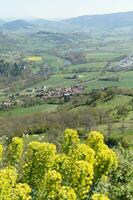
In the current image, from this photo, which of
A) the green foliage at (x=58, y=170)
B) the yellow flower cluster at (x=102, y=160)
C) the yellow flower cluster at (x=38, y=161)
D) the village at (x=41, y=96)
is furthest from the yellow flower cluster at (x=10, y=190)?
the village at (x=41, y=96)

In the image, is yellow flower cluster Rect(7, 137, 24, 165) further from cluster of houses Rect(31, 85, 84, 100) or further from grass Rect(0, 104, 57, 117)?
cluster of houses Rect(31, 85, 84, 100)

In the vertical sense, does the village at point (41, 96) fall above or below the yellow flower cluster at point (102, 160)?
below

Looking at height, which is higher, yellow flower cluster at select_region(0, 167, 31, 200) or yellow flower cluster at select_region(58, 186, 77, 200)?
yellow flower cluster at select_region(0, 167, 31, 200)

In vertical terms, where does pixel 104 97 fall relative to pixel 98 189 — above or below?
below

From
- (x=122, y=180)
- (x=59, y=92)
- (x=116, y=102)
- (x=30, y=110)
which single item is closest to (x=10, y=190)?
(x=122, y=180)

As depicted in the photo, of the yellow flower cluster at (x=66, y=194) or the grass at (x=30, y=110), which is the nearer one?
the yellow flower cluster at (x=66, y=194)

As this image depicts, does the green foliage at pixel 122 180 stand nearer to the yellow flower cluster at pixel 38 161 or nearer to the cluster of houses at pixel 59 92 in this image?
the yellow flower cluster at pixel 38 161

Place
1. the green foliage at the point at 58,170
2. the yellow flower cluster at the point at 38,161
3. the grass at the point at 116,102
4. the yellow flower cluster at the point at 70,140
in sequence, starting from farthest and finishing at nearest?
the grass at the point at 116,102
the yellow flower cluster at the point at 70,140
the yellow flower cluster at the point at 38,161
the green foliage at the point at 58,170

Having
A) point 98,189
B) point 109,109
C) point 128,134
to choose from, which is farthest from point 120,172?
point 109,109

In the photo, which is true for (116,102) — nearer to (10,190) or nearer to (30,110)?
(30,110)

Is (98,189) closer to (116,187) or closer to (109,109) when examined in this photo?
(116,187)

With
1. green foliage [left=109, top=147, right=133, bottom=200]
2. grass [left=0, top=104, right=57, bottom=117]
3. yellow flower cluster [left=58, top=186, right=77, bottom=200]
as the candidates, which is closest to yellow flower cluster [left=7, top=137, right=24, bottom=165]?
green foliage [left=109, top=147, right=133, bottom=200]
